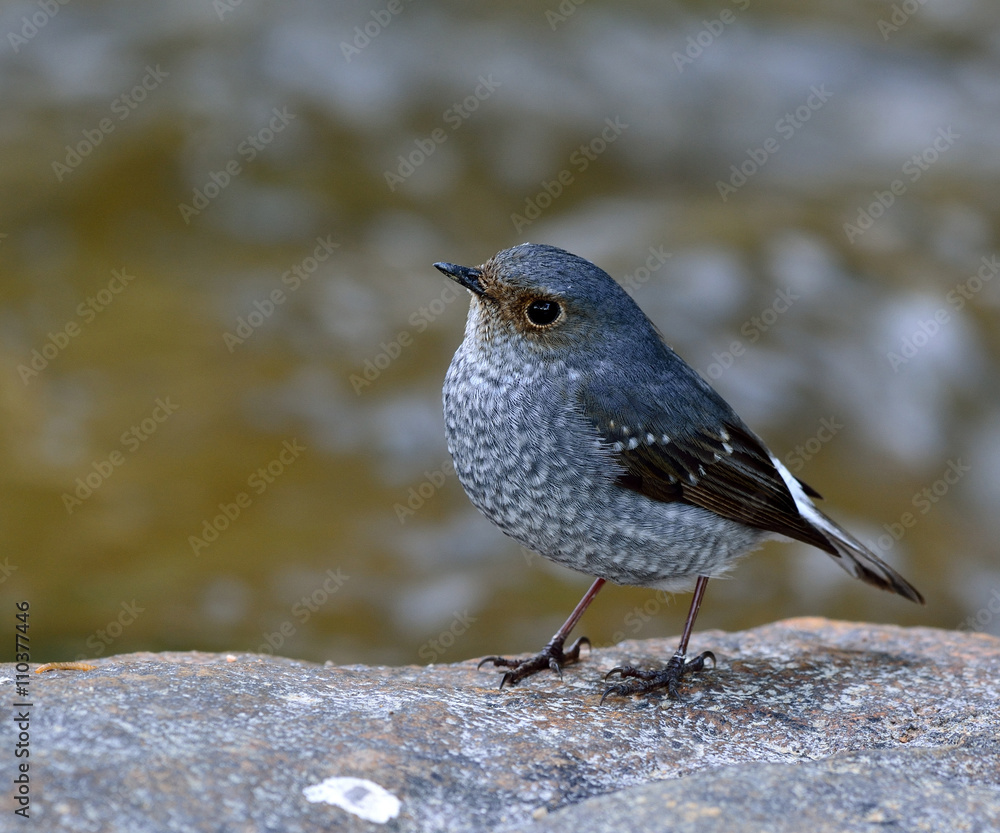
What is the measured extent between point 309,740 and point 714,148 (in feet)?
41.3

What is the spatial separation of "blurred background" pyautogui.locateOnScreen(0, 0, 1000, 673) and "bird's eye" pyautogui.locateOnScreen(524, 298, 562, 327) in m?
4.10

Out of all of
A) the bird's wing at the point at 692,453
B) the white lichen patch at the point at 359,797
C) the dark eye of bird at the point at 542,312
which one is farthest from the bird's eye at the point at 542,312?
the white lichen patch at the point at 359,797

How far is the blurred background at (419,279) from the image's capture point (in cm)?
910

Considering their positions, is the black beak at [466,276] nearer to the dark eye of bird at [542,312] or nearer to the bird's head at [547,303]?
the bird's head at [547,303]

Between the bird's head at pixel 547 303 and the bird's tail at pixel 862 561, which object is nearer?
the bird's head at pixel 547 303

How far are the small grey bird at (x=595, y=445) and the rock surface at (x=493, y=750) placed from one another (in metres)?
0.47

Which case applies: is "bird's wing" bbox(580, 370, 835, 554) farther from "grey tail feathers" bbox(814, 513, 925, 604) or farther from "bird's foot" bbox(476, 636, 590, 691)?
"bird's foot" bbox(476, 636, 590, 691)

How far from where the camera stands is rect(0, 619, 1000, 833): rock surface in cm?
312

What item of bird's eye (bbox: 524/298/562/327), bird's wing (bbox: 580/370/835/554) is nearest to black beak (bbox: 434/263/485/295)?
bird's eye (bbox: 524/298/562/327)

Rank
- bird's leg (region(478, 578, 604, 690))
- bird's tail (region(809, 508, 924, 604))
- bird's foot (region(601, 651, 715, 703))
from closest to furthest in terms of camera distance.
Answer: bird's foot (region(601, 651, 715, 703)) → bird's leg (region(478, 578, 604, 690)) → bird's tail (region(809, 508, 924, 604))

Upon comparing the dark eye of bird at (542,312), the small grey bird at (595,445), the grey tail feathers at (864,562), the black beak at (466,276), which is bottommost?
the grey tail feathers at (864,562)

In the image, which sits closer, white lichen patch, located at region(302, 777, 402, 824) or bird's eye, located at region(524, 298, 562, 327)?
white lichen patch, located at region(302, 777, 402, 824)

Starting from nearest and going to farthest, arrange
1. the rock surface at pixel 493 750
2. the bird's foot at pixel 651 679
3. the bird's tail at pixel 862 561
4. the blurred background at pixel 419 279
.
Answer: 1. the rock surface at pixel 493 750
2. the bird's foot at pixel 651 679
3. the bird's tail at pixel 862 561
4. the blurred background at pixel 419 279

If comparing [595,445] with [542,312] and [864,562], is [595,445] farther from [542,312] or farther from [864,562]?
[864,562]
